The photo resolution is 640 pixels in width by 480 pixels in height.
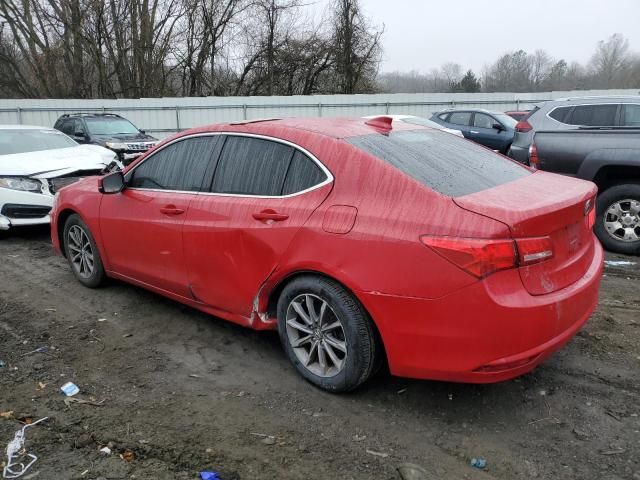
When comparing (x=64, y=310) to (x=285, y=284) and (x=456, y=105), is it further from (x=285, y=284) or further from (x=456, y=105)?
(x=456, y=105)

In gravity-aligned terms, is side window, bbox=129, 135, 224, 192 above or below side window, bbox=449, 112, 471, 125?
below

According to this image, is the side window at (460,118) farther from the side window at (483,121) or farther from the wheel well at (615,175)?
the wheel well at (615,175)

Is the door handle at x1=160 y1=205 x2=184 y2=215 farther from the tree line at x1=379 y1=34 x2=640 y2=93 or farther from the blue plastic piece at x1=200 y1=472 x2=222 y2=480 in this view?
the tree line at x1=379 y1=34 x2=640 y2=93

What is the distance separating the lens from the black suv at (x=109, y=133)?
12513 mm

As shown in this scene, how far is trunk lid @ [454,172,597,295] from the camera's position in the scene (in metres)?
2.59

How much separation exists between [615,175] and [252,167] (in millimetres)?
4704

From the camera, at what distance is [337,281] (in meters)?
2.92

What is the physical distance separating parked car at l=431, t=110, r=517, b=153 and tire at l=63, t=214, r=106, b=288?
36.2 feet

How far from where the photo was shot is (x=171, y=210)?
12.7ft

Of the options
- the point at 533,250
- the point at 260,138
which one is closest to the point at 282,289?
the point at 260,138

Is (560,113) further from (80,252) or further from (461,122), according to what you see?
(461,122)

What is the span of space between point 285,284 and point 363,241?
2.37ft

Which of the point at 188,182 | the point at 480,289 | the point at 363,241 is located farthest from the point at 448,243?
the point at 188,182

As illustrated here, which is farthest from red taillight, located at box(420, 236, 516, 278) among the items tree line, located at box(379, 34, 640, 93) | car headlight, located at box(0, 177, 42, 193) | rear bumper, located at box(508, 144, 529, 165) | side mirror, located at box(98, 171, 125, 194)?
tree line, located at box(379, 34, 640, 93)
